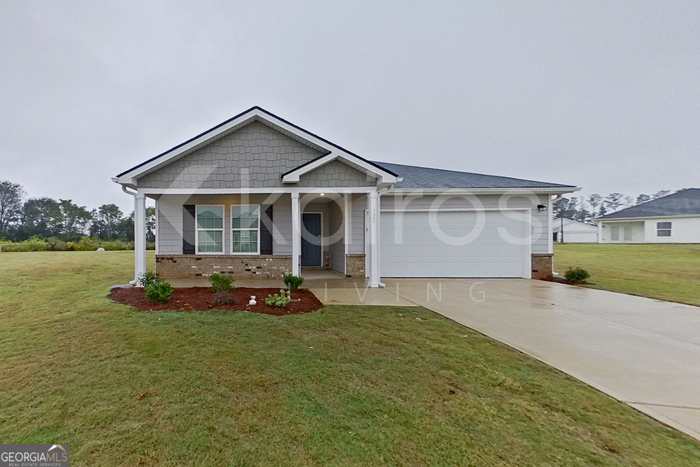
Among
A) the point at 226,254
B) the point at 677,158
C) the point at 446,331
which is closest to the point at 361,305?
the point at 446,331

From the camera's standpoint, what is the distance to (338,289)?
7496 mm

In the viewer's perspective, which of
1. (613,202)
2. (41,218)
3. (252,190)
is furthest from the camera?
(613,202)

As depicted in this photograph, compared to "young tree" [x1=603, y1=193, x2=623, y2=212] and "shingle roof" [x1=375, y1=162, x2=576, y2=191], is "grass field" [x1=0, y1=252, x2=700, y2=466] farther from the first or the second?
"young tree" [x1=603, y1=193, x2=623, y2=212]

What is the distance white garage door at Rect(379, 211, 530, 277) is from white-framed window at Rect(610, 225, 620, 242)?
27.7 meters

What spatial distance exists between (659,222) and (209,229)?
117 ft

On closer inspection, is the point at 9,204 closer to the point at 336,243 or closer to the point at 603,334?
the point at 336,243

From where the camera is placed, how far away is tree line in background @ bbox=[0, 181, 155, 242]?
40.1 metres

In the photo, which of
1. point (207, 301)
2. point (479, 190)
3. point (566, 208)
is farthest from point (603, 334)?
point (566, 208)

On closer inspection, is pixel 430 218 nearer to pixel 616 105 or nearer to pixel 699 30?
pixel 699 30

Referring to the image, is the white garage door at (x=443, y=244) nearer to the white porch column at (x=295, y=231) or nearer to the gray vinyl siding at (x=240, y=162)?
the white porch column at (x=295, y=231)

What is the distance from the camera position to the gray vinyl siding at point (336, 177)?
7.88 metres

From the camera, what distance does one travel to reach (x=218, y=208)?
956 centimetres

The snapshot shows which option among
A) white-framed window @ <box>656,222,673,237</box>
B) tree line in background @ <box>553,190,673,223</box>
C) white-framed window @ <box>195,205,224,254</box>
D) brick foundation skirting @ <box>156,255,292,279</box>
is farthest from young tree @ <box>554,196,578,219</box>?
white-framed window @ <box>195,205,224,254</box>

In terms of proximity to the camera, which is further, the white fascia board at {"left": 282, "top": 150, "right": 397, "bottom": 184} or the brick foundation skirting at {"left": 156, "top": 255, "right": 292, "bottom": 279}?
the brick foundation skirting at {"left": 156, "top": 255, "right": 292, "bottom": 279}
